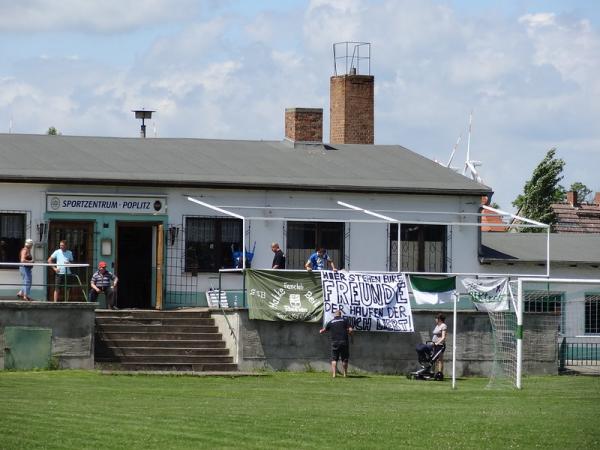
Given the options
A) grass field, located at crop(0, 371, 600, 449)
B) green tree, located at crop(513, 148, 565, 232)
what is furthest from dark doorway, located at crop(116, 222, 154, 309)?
green tree, located at crop(513, 148, 565, 232)

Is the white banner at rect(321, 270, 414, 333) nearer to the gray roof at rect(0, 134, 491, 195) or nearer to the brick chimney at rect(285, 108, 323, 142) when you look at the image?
the gray roof at rect(0, 134, 491, 195)

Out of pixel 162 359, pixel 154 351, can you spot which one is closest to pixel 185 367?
pixel 162 359

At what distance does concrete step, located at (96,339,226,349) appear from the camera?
3388cm

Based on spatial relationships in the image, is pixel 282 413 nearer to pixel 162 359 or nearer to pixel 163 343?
pixel 162 359

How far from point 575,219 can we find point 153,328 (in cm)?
3489

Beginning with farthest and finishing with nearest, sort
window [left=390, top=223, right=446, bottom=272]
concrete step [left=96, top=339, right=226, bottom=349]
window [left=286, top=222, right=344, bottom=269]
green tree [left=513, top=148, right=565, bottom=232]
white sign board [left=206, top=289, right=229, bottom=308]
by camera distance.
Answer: green tree [left=513, top=148, right=565, bottom=232], window [left=390, top=223, right=446, bottom=272], window [left=286, top=222, right=344, bottom=269], white sign board [left=206, top=289, right=229, bottom=308], concrete step [left=96, top=339, right=226, bottom=349]

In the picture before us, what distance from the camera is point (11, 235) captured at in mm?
36812

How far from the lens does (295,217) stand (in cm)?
3878

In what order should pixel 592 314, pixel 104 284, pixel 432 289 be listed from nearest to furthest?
pixel 104 284, pixel 432 289, pixel 592 314

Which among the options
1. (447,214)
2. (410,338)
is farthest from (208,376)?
(447,214)

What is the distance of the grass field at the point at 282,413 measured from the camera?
19.5m

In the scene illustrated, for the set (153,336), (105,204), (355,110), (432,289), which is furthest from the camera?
(355,110)

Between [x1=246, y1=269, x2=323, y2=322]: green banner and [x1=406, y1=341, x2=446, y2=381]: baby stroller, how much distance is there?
277cm

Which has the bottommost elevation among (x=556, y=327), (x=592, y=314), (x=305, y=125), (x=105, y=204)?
(x=556, y=327)
